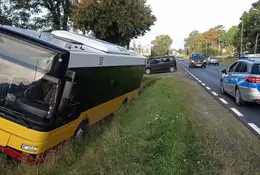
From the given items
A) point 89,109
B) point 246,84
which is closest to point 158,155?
point 89,109

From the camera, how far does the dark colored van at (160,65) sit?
128 ft

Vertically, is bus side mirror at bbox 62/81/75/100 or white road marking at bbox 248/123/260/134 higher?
bus side mirror at bbox 62/81/75/100

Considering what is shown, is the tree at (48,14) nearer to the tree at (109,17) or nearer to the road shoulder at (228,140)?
the tree at (109,17)

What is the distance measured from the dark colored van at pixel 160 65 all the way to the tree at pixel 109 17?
8004 mm

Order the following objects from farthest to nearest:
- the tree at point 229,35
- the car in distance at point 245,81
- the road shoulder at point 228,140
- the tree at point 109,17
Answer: the tree at point 229,35 → the tree at point 109,17 → the car in distance at point 245,81 → the road shoulder at point 228,140

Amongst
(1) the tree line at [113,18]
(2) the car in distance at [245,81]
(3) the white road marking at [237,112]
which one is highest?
(1) the tree line at [113,18]

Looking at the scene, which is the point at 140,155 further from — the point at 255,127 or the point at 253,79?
the point at 253,79

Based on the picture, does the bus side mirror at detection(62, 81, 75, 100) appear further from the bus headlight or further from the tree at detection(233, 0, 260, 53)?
the tree at detection(233, 0, 260, 53)

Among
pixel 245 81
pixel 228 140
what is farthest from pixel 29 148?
pixel 245 81

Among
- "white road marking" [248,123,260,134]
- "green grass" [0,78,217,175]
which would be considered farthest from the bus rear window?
"green grass" [0,78,217,175]

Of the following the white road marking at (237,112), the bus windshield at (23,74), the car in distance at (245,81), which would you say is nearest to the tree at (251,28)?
the car in distance at (245,81)

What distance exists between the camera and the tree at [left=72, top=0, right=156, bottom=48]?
97.2ft

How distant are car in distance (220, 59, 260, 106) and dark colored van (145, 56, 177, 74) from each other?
2435cm

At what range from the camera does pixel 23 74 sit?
611 centimetres
